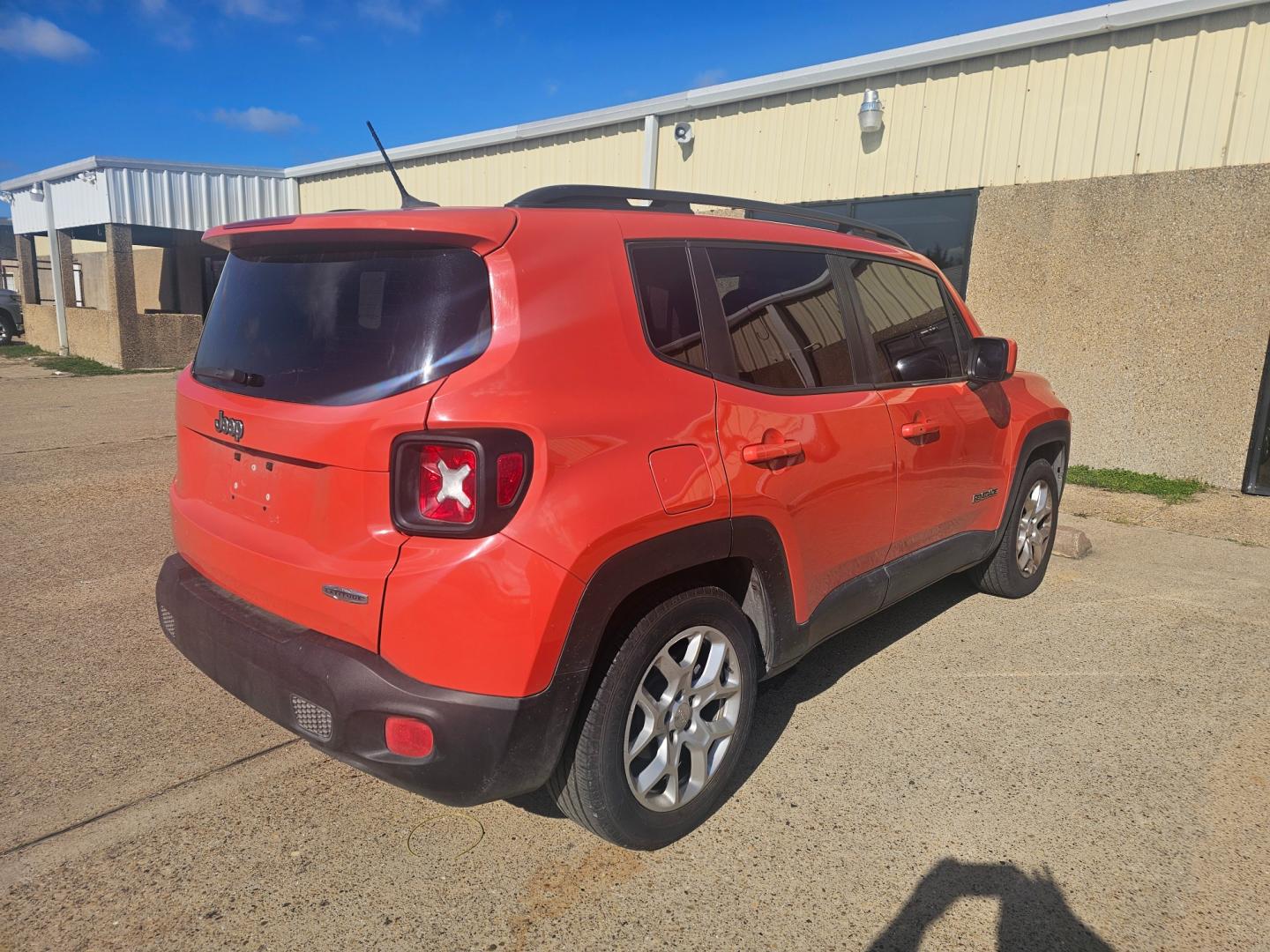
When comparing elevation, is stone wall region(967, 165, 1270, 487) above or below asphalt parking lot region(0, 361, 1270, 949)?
above

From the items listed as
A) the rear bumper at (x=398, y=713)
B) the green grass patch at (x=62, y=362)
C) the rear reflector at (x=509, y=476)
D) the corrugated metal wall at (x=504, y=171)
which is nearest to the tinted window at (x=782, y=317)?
the rear reflector at (x=509, y=476)

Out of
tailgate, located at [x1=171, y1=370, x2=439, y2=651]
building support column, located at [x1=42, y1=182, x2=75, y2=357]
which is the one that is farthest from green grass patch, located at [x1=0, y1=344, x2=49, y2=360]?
tailgate, located at [x1=171, y1=370, x2=439, y2=651]

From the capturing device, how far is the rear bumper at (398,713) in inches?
83.3

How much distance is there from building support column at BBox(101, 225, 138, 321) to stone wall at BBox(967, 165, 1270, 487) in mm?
14251

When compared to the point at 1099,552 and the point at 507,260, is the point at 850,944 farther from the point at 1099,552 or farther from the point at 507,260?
the point at 1099,552

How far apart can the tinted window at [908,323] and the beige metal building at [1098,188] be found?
4688 millimetres

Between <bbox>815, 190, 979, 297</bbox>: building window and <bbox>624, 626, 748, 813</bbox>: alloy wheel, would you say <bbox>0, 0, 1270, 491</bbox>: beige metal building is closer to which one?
<bbox>815, 190, 979, 297</bbox>: building window

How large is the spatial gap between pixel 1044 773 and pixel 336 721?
239cm

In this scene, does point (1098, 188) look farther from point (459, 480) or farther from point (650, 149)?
point (459, 480)

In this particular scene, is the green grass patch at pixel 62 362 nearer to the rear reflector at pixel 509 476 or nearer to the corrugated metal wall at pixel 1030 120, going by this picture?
the corrugated metal wall at pixel 1030 120

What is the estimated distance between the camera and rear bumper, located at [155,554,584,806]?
83.3 inches

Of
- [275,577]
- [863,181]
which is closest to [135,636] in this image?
[275,577]

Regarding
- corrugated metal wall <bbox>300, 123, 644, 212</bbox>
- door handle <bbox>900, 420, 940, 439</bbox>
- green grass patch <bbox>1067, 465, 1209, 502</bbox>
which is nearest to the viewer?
door handle <bbox>900, 420, 940, 439</bbox>

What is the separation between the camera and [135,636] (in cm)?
398
